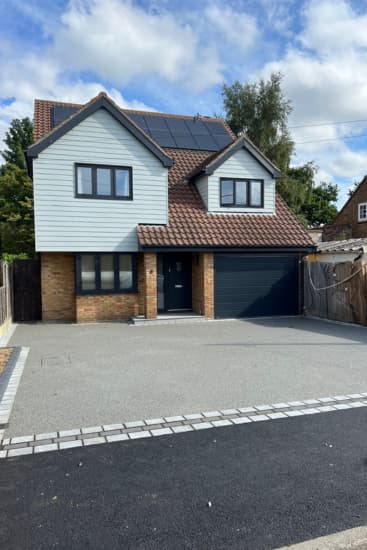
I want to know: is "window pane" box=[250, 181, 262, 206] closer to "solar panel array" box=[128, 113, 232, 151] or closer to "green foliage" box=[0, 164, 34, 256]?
"solar panel array" box=[128, 113, 232, 151]

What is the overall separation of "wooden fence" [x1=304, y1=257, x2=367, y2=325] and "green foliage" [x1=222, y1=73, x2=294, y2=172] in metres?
14.4

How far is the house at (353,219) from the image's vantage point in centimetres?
2869

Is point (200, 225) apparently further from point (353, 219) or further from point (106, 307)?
point (353, 219)

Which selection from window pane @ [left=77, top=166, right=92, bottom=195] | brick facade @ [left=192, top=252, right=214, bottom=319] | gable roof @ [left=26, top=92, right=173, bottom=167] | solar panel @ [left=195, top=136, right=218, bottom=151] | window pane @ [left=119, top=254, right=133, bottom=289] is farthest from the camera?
solar panel @ [left=195, top=136, right=218, bottom=151]

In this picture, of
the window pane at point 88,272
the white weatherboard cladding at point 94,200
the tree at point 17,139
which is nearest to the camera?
the white weatherboard cladding at point 94,200

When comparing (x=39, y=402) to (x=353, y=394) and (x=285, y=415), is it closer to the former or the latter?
(x=285, y=415)

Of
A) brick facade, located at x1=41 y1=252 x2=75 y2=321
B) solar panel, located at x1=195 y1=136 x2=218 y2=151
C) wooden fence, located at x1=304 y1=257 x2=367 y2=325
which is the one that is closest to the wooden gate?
brick facade, located at x1=41 y1=252 x2=75 y2=321

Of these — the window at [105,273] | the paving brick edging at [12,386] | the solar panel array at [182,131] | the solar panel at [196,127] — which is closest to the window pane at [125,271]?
the window at [105,273]

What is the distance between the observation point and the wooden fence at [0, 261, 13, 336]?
11.4 meters

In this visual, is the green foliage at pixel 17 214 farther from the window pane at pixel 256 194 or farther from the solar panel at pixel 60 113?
the window pane at pixel 256 194

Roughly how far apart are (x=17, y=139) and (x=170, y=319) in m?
32.1

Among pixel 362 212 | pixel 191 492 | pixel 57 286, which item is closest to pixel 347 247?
pixel 57 286

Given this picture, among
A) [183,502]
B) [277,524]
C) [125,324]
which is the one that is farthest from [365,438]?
[125,324]

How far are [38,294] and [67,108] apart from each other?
7.74 meters
